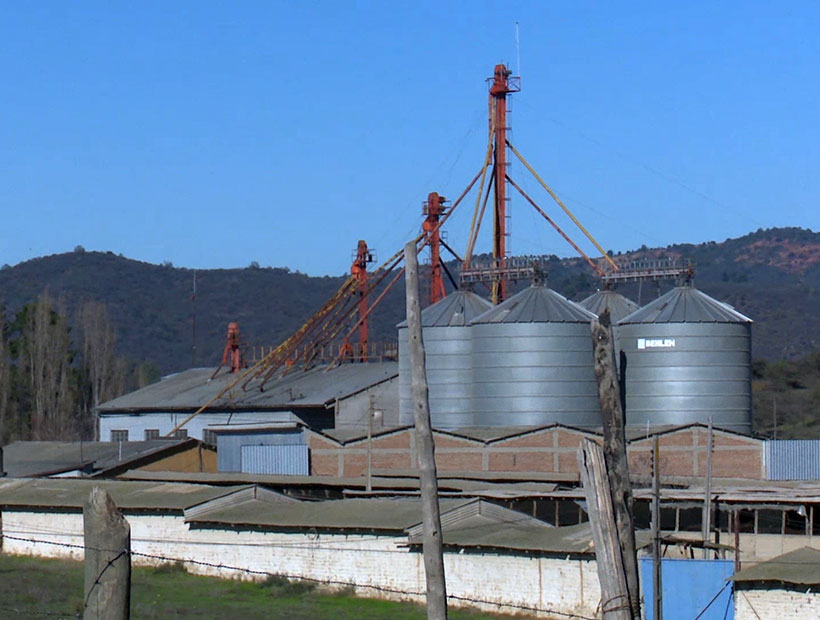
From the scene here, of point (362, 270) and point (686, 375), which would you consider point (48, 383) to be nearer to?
point (362, 270)

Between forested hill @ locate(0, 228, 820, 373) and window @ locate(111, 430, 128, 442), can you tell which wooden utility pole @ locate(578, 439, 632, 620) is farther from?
forested hill @ locate(0, 228, 820, 373)

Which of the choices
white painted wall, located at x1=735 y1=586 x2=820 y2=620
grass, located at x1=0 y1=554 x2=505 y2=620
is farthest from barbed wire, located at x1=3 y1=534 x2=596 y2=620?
white painted wall, located at x1=735 y1=586 x2=820 y2=620

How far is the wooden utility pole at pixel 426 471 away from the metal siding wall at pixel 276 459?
39383mm

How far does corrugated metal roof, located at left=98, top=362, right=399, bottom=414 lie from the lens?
6103 centimetres

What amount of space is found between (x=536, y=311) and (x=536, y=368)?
235 cm

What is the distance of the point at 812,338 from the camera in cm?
16512

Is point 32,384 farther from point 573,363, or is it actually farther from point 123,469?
point 573,363

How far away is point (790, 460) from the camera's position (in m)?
47.6

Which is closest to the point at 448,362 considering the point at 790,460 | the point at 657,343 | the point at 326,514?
the point at 657,343

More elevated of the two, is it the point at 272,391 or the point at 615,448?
the point at 615,448

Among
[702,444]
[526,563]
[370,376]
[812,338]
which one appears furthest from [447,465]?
[812,338]

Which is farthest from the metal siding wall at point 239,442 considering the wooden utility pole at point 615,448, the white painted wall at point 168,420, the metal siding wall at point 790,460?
the wooden utility pole at point 615,448

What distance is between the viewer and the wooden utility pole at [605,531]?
8.22 m

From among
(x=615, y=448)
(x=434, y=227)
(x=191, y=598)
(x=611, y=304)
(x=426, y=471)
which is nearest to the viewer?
(x=615, y=448)
